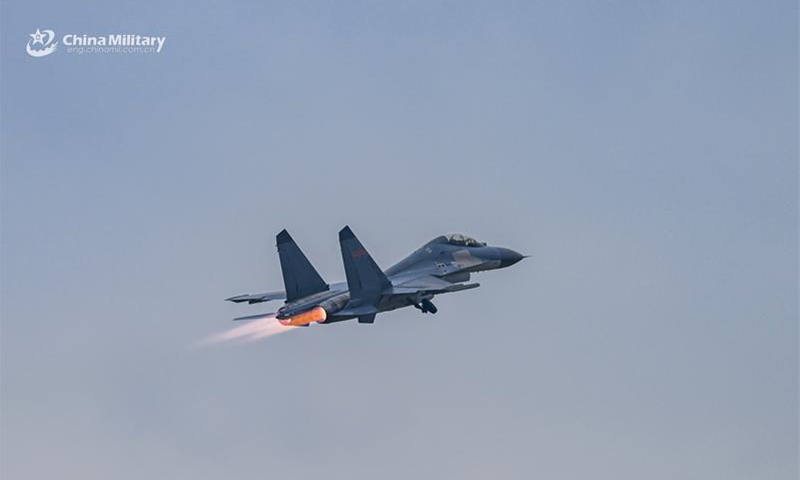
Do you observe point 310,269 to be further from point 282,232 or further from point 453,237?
point 453,237

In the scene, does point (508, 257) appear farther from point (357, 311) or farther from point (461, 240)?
point (357, 311)

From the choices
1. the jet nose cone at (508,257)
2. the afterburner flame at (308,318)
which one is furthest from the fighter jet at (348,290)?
the jet nose cone at (508,257)

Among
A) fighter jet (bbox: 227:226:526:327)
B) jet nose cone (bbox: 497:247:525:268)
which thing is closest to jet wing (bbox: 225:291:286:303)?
fighter jet (bbox: 227:226:526:327)

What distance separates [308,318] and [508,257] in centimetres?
2036

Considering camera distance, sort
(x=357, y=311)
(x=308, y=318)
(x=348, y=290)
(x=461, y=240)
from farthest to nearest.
Answer: (x=461, y=240), (x=348, y=290), (x=357, y=311), (x=308, y=318)

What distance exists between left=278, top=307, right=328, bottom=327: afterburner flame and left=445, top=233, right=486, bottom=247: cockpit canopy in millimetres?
16441

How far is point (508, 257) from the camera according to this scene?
102812 mm

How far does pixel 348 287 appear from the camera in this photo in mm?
87938

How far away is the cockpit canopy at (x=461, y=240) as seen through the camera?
101 m

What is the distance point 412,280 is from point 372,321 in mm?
7949

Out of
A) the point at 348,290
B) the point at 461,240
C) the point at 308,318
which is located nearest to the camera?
the point at 308,318

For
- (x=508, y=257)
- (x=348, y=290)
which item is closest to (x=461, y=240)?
(x=508, y=257)

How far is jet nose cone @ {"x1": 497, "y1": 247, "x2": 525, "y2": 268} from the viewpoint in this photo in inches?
4040

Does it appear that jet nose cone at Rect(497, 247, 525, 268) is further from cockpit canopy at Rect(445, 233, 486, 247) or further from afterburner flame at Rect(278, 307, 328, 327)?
afterburner flame at Rect(278, 307, 328, 327)
